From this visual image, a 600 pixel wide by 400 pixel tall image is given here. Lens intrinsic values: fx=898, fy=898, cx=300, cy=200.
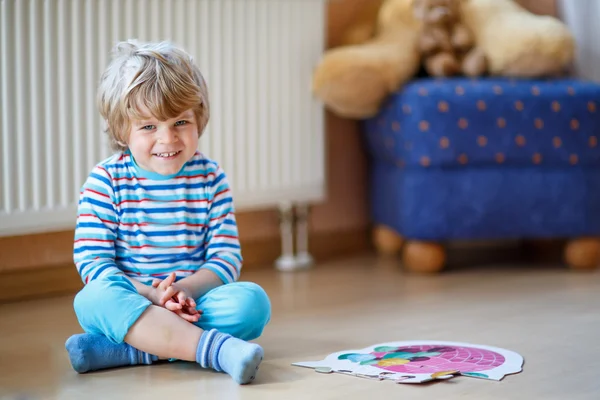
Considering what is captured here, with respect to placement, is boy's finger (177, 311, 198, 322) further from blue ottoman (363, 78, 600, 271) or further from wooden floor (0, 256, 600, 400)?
blue ottoman (363, 78, 600, 271)

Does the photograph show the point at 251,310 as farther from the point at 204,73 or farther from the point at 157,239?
the point at 204,73

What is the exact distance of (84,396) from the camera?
1.15 m

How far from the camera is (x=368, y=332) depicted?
1483mm

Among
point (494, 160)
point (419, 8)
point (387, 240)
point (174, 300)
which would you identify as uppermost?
point (419, 8)

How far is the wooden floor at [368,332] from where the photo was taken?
1.17m

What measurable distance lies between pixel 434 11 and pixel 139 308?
43.0 inches

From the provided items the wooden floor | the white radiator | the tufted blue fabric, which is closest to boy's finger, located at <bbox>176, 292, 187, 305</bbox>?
the wooden floor

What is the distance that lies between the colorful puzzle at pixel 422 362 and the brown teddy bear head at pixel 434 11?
2.89ft

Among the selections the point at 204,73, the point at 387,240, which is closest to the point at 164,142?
the point at 204,73

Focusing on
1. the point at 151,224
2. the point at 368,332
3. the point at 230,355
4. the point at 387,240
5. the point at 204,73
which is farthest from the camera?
the point at 387,240

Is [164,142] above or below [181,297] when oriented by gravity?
above

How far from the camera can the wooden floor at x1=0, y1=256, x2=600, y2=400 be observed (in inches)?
46.1

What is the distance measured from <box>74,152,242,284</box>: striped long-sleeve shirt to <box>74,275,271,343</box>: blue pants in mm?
45

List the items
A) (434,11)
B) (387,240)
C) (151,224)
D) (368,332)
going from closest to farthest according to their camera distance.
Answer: (151,224) → (368,332) → (434,11) → (387,240)
